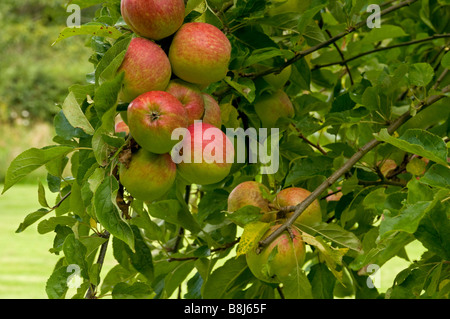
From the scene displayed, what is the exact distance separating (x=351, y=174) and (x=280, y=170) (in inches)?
4.8

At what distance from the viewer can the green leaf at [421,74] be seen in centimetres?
71

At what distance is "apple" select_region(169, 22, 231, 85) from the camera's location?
0.56 meters

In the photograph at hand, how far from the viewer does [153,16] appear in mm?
554

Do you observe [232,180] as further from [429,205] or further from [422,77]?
[429,205]

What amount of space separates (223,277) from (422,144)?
0.33m

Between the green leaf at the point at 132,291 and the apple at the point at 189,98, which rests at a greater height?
the apple at the point at 189,98

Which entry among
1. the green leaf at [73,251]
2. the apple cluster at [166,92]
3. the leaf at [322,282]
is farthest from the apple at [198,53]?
the leaf at [322,282]

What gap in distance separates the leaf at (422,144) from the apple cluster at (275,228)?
14 centimetres

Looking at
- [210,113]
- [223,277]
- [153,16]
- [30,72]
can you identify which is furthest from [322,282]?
Result: [30,72]

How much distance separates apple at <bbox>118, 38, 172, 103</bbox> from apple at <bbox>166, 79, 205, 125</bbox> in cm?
2

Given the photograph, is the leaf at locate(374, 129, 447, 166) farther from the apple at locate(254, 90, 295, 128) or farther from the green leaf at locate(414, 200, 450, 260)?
the apple at locate(254, 90, 295, 128)

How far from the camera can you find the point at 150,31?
564 mm

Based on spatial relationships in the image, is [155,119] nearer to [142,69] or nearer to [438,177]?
[142,69]

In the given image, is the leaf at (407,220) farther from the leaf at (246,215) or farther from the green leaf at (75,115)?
the green leaf at (75,115)
